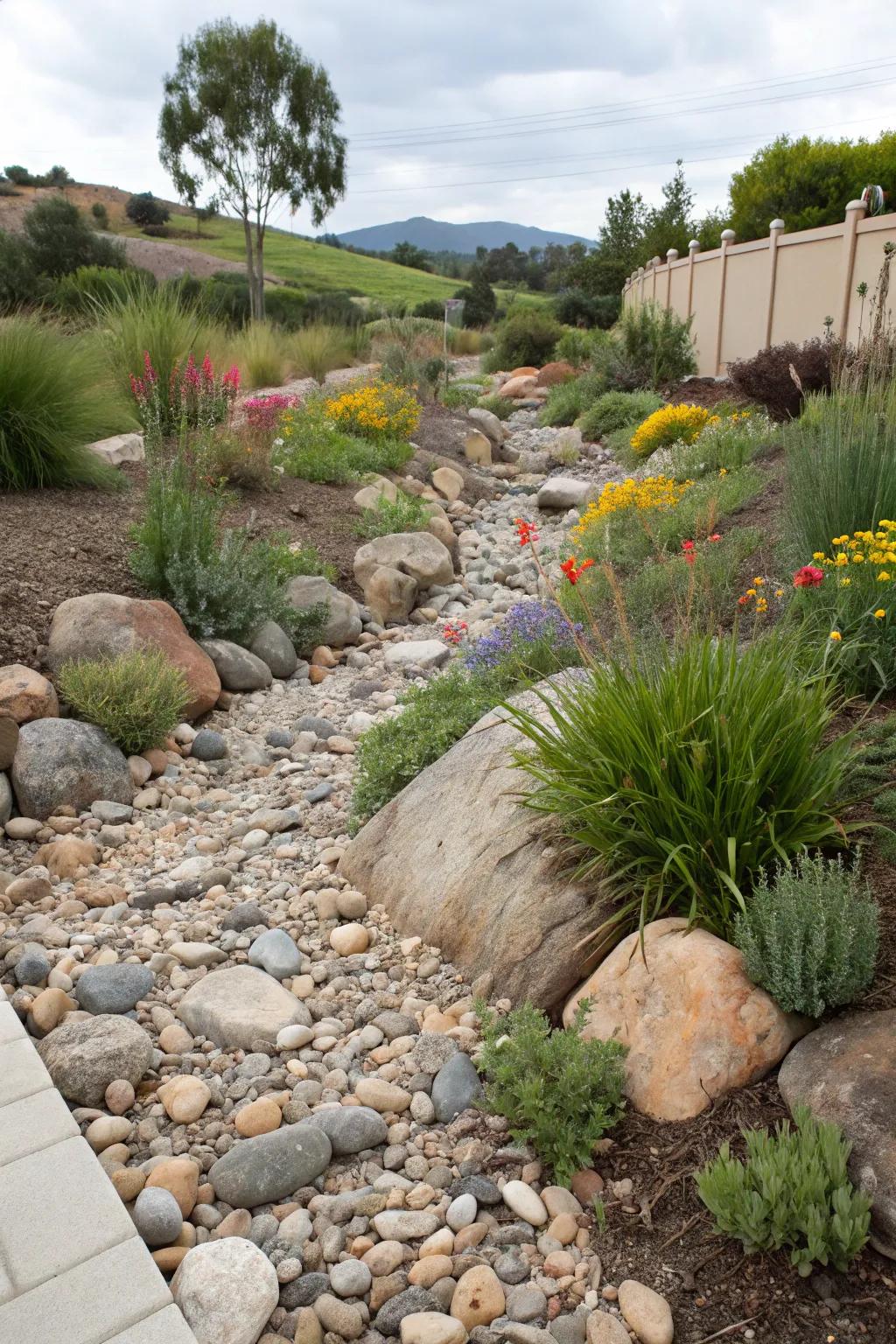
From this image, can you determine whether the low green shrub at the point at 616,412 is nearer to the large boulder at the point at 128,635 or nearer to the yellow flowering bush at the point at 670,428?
the yellow flowering bush at the point at 670,428

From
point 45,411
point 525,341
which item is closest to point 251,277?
point 525,341

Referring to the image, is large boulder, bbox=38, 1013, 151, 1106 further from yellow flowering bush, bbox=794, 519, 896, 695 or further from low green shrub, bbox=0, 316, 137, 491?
low green shrub, bbox=0, 316, 137, 491

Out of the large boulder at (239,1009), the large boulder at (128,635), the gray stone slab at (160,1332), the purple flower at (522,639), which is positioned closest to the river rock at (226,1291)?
the gray stone slab at (160,1332)

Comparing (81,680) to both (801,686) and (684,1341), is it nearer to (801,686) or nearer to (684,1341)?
(801,686)

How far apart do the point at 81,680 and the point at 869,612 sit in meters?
3.84

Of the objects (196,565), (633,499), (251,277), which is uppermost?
(251,277)

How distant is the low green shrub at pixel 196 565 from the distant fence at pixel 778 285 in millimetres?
7703

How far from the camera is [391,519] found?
9133mm

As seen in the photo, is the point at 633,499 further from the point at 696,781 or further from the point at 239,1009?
the point at 239,1009

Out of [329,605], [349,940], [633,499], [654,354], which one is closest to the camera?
[349,940]

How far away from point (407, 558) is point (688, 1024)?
6.16 m

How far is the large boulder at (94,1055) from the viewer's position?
112 inches

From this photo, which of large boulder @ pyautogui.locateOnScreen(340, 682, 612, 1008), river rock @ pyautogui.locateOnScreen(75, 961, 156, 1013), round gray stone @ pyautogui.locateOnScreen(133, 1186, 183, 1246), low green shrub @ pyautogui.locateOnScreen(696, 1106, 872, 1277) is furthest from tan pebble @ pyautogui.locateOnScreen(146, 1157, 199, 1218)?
low green shrub @ pyautogui.locateOnScreen(696, 1106, 872, 1277)

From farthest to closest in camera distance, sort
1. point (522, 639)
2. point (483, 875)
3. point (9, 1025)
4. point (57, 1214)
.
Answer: point (522, 639)
point (483, 875)
point (9, 1025)
point (57, 1214)
